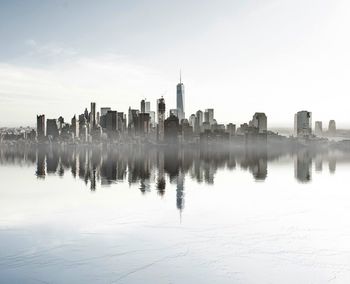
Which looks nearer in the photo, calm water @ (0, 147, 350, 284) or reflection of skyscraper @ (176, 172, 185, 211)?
calm water @ (0, 147, 350, 284)

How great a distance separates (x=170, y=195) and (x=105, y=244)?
3156 cm

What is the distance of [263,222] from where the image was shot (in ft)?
158

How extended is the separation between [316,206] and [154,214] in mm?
22013

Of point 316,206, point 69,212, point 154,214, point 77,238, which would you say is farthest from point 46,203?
point 316,206

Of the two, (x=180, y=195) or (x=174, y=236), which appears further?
(x=180, y=195)

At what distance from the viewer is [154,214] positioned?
52.5 meters

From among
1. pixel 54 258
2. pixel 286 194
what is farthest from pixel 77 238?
pixel 286 194

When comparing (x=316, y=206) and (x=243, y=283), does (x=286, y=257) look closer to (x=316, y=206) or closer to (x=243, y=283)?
(x=243, y=283)

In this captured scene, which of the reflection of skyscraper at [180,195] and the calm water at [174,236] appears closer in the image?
the calm water at [174,236]

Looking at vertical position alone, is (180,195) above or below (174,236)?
below

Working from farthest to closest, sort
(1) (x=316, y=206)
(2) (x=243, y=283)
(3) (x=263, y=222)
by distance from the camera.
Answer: (1) (x=316, y=206) → (3) (x=263, y=222) → (2) (x=243, y=283)

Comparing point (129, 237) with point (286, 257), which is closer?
point (286, 257)

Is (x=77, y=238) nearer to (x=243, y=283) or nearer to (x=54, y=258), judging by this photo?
(x=54, y=258)

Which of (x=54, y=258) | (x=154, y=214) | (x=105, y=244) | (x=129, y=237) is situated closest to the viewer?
(x=54, y=258)
